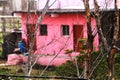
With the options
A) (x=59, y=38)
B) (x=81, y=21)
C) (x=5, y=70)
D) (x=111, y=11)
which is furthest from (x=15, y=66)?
(x=111, y=11)

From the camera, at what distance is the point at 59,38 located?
2230 centimetres

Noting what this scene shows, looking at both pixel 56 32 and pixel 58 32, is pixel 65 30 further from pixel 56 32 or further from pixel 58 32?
pixel 56 32

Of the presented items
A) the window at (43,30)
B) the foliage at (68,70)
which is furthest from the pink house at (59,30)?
the foliage at (68,70)

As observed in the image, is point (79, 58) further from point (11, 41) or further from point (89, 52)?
point (11, 41)

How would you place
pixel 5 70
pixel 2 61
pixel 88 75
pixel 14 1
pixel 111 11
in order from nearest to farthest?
pixel 88 75, pixel 111 11, pixel 5 70, pixel 2 61, pixel 14 1

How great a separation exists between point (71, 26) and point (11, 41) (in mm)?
4537

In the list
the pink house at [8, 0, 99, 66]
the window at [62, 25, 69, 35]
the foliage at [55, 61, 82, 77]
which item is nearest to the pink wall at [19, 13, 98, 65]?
the pink house at [8, 0, 99, 66]

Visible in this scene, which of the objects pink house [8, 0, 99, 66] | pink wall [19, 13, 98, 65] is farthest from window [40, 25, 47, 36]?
pink wall [19, 13, 98, 65]

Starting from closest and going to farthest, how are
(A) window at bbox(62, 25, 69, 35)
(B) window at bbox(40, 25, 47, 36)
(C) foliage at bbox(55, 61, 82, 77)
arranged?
(C) foliage at bbox(55, 61, 82, 77) → (A) window at bbox(62, 25, 69, 35) → (B) window at bbox(40, 25, 47, 36)

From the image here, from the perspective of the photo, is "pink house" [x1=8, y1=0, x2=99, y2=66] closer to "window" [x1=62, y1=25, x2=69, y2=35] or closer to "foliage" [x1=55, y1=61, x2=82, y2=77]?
"window" [x1=62, y1=25, x2=69, y2=35]

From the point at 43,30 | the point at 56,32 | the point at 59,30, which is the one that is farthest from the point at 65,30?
the point at 43,30

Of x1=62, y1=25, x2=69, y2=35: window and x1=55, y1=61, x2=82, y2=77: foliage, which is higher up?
x1=62, y1=25, x2=69, y2=35: window

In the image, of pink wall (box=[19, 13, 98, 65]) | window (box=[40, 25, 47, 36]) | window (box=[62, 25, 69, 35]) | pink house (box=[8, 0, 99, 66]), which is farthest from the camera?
window (box=[40, 25, 47, 36])

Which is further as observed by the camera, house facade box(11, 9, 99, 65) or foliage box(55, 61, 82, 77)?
house facade box(11, 9, 99, 65)
